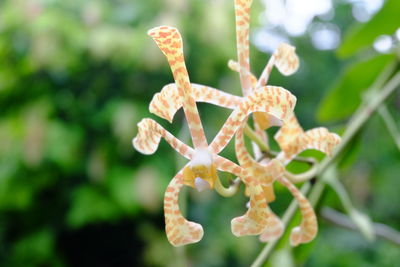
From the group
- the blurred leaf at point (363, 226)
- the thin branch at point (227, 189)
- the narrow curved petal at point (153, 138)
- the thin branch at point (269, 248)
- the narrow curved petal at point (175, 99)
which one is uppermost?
the narrow curved petal at point (175, 99)

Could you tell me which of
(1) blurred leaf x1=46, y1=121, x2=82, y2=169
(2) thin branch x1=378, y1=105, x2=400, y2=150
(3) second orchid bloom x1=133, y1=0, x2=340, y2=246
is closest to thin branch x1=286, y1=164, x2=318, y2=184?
(3) second orchid bloom x1=133, y1=0, x2=340, y2=246

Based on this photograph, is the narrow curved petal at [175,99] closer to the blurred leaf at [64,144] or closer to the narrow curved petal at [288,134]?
the narrow curved petal at [288,134]

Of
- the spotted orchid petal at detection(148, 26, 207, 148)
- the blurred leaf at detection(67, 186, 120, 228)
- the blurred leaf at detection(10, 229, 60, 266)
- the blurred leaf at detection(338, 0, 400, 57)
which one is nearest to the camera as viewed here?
the spotted orchid petal at detection(148, 26, 207, 148)

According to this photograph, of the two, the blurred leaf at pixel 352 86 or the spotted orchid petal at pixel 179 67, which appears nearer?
the spotted orchid petal at pixel 179 67

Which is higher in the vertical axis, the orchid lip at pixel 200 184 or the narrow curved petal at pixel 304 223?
the orchid lip at pixel 200 184

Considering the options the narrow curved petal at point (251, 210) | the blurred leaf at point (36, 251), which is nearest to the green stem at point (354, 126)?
the narrow curved petal at point (251, 210)

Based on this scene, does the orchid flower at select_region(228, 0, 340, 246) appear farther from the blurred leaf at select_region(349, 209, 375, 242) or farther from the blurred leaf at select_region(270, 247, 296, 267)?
the blurred leaf at select_region(349, 209, 375, 242)

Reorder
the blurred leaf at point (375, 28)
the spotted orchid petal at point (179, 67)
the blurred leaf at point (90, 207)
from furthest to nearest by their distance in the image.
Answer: the blurred leaf at point (90, 207) → the blurred leaf at point (375, 28) → the spotted orchid petal at point (179, 67)
